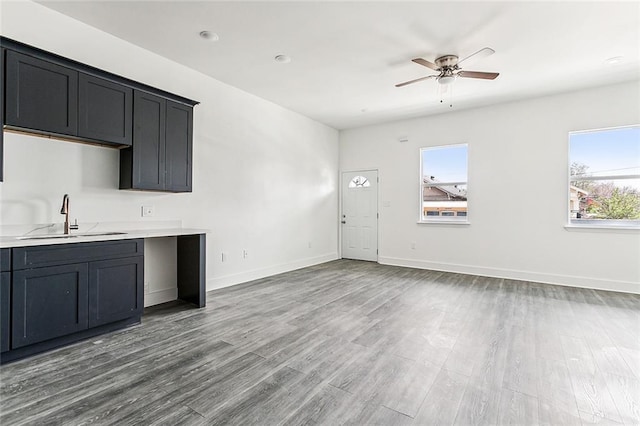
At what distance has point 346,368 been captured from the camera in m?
2.31

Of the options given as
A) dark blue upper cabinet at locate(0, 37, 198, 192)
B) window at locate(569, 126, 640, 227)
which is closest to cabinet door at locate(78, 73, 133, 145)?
dark blue upper cabinet at locate(0, 37, 198, 192)

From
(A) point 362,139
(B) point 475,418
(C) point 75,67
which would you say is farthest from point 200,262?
(A) point 362,139

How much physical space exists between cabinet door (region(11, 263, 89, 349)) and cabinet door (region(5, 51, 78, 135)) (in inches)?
49.7

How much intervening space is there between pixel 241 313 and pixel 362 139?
4935 millimetres

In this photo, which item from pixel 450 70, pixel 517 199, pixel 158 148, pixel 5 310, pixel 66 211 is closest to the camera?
pixel 5 310

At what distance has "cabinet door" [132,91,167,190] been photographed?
334 centimetres

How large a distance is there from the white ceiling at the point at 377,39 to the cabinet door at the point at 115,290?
96.8 inches

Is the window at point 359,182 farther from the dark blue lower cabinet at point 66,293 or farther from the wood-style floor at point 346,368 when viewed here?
the dark blue lower cabinet at point 66,293

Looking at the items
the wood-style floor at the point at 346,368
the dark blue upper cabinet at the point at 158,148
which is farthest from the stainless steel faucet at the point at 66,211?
the wood-style floor at the point at 346,368

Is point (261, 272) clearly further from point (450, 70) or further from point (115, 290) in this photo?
point (450, 70)

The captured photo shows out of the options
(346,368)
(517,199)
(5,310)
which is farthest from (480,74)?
(5,310)

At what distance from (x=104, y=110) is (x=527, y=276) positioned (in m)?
6.45

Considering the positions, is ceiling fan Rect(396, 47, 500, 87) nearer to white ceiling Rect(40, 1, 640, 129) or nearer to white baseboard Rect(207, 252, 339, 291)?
white ceiling Rect(40, 1, 640, 129)

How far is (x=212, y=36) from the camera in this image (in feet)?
10.9
